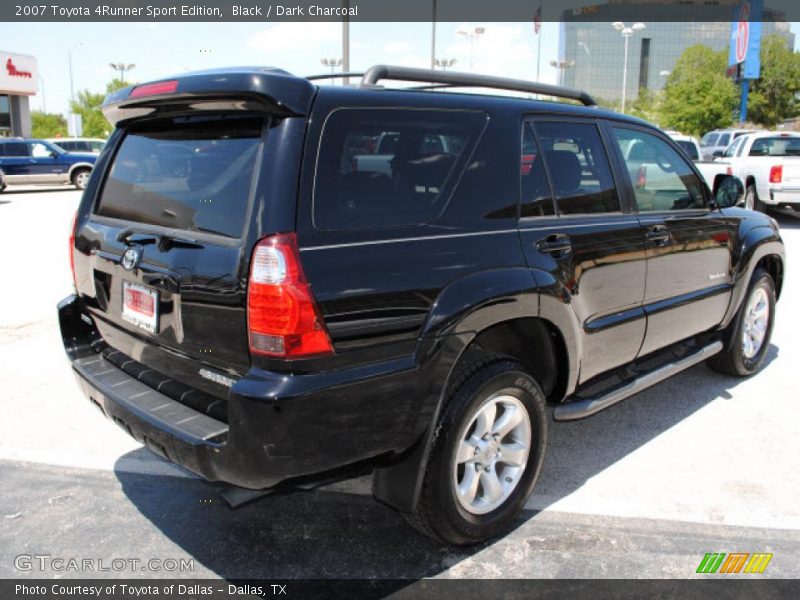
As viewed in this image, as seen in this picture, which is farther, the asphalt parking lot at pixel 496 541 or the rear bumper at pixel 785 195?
the rear bumper at pixel 785 195

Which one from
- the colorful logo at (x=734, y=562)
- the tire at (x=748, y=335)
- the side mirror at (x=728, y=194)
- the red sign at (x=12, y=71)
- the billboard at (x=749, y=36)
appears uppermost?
the billboard at (x=749, y=36)

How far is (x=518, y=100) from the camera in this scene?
332 cm

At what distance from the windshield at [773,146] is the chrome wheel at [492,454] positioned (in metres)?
14.5

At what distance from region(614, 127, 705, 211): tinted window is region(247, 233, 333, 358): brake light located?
7.64 feet

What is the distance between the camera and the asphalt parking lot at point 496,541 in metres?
2.98

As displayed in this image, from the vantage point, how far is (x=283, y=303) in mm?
2377

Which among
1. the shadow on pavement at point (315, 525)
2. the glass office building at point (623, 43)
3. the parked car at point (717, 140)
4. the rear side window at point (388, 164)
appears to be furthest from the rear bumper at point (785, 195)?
the glass office building at point (623, 43)

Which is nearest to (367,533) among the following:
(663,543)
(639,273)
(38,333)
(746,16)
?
(663,543)

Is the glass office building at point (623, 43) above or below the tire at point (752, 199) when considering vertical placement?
above

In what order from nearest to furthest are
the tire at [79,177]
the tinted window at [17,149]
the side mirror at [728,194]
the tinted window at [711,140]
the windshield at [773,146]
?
the side mirror at [728,194], the windshield at [773,146], the tinted window at [711,140], the tinted window at [17,149], the tire at [79,177]

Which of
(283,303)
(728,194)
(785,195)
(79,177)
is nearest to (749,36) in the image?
(785,195)

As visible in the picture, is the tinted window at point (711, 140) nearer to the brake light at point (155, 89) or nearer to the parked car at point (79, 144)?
the parked car at point (79, 144)

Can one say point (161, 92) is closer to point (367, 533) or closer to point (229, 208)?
point (229, 208)

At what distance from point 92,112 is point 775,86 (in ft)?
187
